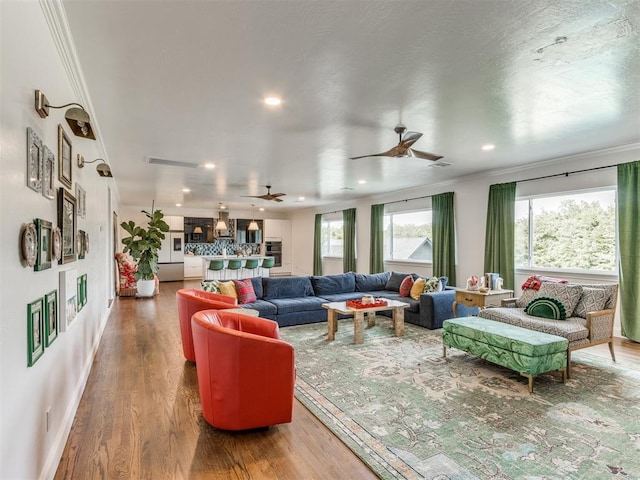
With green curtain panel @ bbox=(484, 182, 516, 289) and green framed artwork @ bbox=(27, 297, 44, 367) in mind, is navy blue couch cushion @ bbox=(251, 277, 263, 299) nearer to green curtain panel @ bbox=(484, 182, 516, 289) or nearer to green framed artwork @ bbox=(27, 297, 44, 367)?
green framed artwork @ bbox=(27, 297, 44, 367)

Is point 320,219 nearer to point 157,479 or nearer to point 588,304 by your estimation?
point 588,304

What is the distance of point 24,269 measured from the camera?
1.64 m

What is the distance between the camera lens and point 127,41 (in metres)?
2.29

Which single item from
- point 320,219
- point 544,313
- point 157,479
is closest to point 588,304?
point 544,313

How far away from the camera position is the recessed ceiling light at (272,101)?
318 centimetres

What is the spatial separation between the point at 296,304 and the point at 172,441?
3306 millimetres

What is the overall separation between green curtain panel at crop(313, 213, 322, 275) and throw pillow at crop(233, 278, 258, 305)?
21.1 ft

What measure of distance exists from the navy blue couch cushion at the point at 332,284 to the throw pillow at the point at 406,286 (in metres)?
0.95

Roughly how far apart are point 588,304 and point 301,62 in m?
4.09

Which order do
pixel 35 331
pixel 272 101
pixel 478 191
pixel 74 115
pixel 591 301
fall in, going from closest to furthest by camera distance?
pixel 35 331 < pixel 74 115 < pixel 272 101 < pixel 591 301 < pixel 478 191

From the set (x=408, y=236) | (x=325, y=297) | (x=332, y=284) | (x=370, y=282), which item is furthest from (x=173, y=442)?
(x=408, y=236)

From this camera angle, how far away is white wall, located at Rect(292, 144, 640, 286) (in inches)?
200

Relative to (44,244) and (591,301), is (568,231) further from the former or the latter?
(44,244)

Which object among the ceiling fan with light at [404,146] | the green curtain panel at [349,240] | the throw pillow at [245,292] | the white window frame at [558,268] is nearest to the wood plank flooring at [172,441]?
the throw pillow at [245,292]
